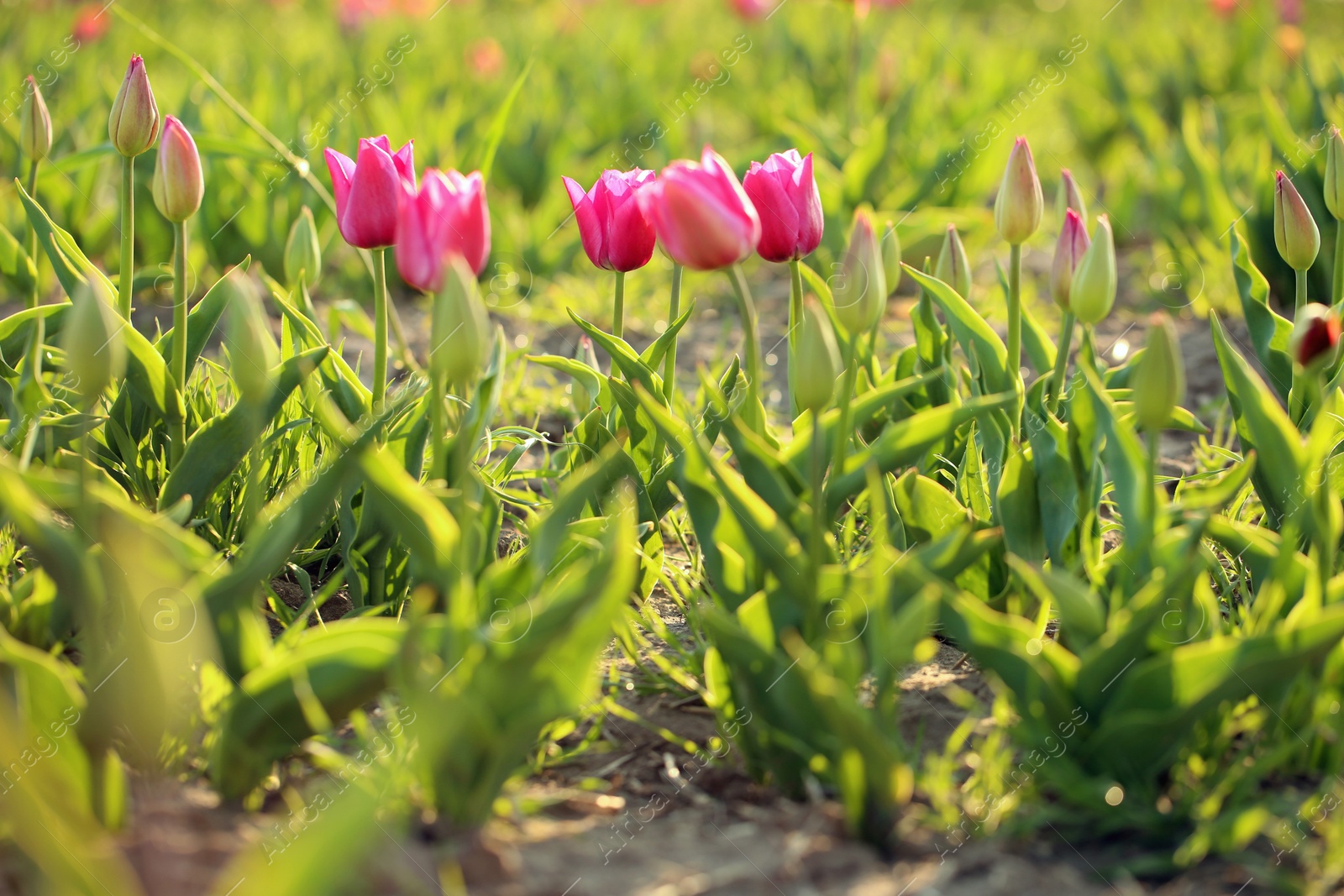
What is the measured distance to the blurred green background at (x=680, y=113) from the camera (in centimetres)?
312

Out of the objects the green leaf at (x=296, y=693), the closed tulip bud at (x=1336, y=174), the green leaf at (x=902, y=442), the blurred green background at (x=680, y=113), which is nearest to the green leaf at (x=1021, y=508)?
the green leaf at (x=902, y=442)

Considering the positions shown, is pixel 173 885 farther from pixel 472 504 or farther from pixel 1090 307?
pixel 1090 307

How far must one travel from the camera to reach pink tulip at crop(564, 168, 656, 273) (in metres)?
1.66

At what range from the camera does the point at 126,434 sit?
175 centimetres

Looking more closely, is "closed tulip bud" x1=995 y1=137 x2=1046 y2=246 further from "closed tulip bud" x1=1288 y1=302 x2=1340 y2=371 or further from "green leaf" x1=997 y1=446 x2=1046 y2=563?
"closed tulip bud" x1=1288 y1=302 x2=1340 y2=371

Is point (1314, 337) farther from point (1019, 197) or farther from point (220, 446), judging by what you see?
point (220, 446)

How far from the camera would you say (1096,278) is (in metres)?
1.47

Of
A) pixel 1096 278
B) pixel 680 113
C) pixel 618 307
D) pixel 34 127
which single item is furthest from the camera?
pixel 680 113

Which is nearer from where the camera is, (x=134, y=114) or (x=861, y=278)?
(x=861, y=278)

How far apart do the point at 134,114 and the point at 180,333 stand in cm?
34

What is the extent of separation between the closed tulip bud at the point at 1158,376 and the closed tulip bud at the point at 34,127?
1757 millimetres

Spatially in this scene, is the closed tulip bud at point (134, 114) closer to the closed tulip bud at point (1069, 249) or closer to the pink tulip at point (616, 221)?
the pink tulip at point (616, 221)

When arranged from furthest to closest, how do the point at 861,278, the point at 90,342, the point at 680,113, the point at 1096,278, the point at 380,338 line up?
1. the point at 680,113
2. the point at 380,338
3. the point at 1096,278
4. the point at 861,278
5. the point at 90,342

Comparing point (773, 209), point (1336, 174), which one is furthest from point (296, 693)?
point (1336, 174)
